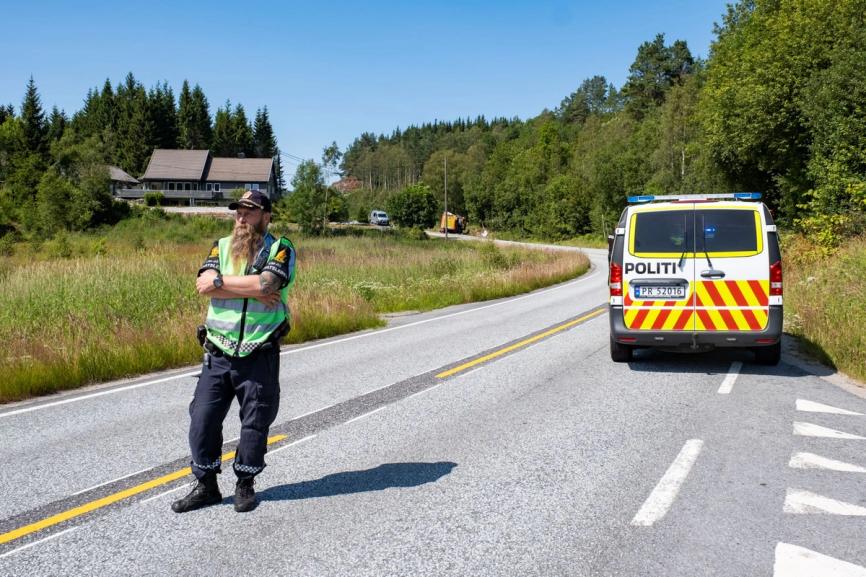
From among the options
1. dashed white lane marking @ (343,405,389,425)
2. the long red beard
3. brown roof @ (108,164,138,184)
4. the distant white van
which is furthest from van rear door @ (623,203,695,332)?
brown roof @ (108,164,138,184)

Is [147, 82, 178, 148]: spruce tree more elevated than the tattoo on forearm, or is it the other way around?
[147, 82, 178, 148]: spruce tree

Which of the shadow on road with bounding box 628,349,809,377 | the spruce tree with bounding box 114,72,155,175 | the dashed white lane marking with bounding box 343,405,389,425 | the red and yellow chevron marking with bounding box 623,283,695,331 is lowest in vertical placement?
the shadow on road with bounding box 628,349,809,377

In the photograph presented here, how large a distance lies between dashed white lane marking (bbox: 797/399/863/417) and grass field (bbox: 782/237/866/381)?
1.94 metres

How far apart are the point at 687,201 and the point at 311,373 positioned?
5629mm

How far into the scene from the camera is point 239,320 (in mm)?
4367

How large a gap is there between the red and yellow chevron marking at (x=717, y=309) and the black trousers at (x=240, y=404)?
238 inches

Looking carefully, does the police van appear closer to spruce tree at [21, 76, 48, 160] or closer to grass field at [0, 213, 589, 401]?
grass field at [0, 213, 589, 401]

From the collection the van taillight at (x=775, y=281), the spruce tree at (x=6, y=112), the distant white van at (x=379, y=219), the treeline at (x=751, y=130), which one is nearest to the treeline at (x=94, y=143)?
the spruce tree at (x=6, y=112)

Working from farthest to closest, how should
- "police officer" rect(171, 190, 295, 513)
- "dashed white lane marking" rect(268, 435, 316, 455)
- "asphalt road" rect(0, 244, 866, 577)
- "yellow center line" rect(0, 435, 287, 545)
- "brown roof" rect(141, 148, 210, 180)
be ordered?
"brown roof" rect(141, 148, 210, 180), "dashed white lane marking" rect(268, 435, 316, 455), "police officer" rect(171, 190, 295, 513), "yellow center line" rect(0, 435, 287, 545), "asphalt road" rect(0, 244, 866, 577)

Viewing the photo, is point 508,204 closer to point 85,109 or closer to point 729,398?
A: point 85,109

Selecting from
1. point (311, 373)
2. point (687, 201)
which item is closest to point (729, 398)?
point (687, 201)

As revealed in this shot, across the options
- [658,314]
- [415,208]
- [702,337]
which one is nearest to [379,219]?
[415,208]

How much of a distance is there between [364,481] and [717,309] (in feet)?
18.8

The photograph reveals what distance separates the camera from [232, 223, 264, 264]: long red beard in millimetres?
4410
